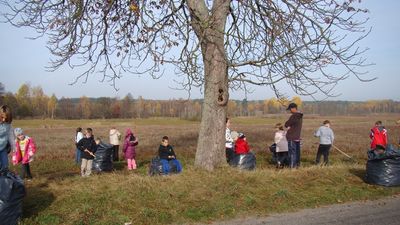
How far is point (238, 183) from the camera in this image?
826cm

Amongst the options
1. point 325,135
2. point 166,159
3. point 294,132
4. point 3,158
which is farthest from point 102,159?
point 325,135

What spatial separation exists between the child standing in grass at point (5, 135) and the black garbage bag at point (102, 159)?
490cm

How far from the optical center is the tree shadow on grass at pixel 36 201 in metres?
6.53

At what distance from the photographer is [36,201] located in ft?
22.7

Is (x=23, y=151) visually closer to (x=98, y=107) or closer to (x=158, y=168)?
(x=158, y=168)

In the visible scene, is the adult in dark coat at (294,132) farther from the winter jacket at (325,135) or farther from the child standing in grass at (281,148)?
the winter jacket at (325,135)

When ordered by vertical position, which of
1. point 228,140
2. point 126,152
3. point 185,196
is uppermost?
point 228,140

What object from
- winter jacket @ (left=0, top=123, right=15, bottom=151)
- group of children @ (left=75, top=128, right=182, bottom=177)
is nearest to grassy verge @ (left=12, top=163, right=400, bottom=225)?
winter jacket @ (left=0, top=123, right=15, bottom=151)

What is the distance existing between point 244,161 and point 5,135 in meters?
6.20

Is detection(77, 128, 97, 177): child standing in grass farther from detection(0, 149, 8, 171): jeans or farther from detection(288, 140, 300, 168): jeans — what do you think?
detection(288, 140, 300, 168): jeans

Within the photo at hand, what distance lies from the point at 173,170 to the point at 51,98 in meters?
131

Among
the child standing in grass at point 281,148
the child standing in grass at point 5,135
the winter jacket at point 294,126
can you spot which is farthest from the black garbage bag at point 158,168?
the child standing in grass at point 281,148

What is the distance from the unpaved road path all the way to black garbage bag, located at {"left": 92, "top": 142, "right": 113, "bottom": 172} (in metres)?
7.13

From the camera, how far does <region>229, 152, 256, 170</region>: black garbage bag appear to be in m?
11.2
